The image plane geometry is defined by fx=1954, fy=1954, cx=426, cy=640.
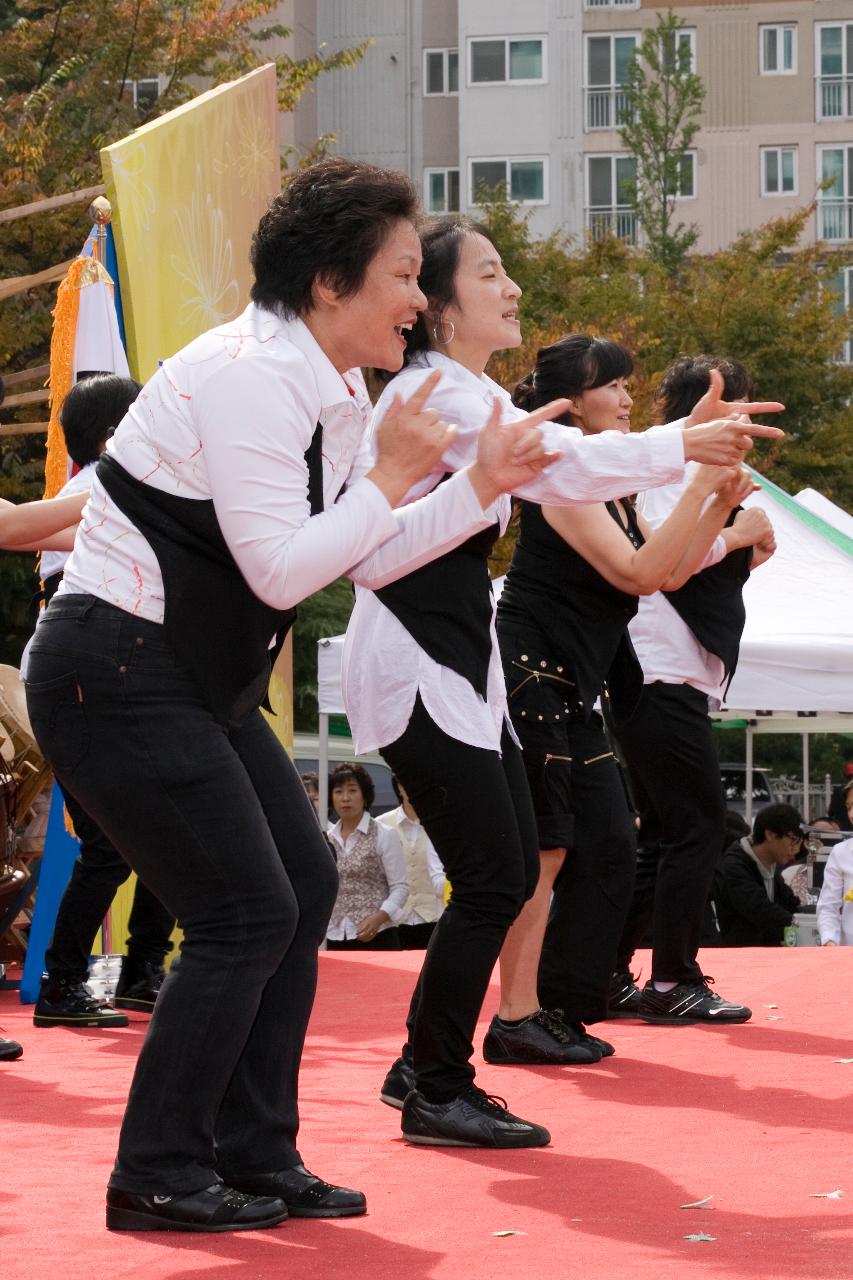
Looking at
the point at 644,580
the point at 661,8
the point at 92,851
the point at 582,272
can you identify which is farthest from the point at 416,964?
the point at 661,8

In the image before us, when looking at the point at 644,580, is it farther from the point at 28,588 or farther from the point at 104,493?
the point at 28,588

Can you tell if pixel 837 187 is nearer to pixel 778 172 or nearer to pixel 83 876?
pixel 778 172

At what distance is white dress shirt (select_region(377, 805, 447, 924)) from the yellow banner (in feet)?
13.1

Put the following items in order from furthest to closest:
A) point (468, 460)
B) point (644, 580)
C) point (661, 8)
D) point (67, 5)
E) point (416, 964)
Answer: point (661, 8), point (67, 5), point (416, 964), point (644, 580), point (468, 460)

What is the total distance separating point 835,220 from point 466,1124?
41129 millimetres

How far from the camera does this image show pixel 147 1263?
2912 millimetres

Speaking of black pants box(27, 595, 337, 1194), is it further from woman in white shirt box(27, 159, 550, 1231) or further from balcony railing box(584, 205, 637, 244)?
balcony railing box(584, 205, 637, 244)

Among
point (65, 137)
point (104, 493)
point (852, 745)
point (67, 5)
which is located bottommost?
point (852, 745)

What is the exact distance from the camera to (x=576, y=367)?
5.09 m

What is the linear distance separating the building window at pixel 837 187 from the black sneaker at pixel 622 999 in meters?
38.3

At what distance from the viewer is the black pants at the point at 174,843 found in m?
3.09

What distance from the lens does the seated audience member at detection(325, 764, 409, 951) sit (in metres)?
10.8

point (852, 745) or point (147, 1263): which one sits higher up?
point (147, 1263)

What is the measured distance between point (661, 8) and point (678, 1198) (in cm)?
4114
